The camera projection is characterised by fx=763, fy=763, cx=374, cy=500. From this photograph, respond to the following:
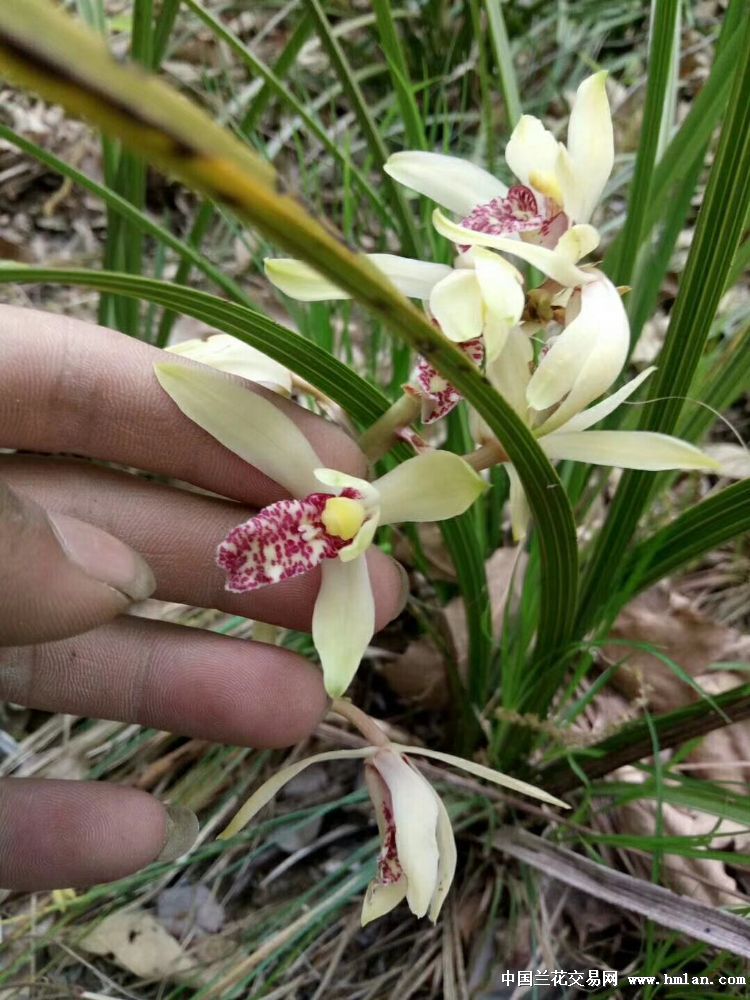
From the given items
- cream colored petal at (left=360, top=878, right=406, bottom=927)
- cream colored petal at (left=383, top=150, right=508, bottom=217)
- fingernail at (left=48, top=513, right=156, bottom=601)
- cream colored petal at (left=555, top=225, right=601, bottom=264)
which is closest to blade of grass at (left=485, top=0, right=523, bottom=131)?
cream colored petal at (left=383, top=150, right=508, bottom=217)

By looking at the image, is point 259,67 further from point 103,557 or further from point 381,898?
point 381,898

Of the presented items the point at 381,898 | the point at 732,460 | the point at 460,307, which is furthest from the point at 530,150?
the point at 732,460

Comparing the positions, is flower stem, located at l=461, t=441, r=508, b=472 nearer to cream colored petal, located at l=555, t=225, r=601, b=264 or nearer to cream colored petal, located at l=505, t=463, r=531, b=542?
cream colored petal, located at l=505, t=463, r=531, b=542

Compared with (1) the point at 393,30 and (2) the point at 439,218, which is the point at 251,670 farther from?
(1) the point at 393,30

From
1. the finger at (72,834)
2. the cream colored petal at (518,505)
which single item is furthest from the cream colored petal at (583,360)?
the finger at (72,834)

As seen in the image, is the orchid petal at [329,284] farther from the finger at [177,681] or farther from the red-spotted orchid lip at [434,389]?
the finger at [177,681]
